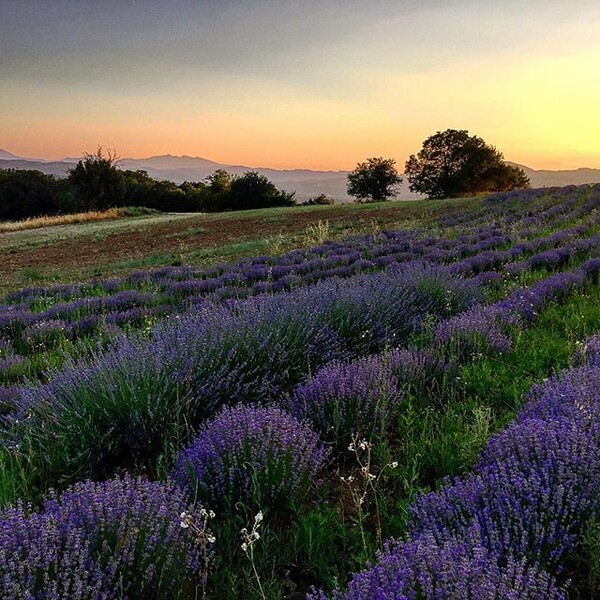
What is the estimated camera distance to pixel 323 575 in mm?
1905

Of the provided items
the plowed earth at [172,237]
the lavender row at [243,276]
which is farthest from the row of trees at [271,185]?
the lavender row at [243,276]

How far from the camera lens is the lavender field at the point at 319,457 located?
5.32ft

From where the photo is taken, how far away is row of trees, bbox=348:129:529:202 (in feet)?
192

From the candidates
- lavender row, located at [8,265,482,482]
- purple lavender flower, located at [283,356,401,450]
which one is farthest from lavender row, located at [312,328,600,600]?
lavender row, located at [8,265,482,482]

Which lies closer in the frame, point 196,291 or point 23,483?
point 23,483

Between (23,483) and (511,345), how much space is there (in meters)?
3.42

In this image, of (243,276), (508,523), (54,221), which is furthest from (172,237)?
(508,523)

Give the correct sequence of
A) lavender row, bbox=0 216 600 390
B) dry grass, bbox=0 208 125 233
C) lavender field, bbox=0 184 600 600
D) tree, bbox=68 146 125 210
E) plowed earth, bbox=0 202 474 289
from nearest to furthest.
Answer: lavender field, bbox=0 184 600 600
lavender row, bbox=0 216 600 390
plowed earth, bbox=0 202 474 289
dry grass, bbox=0 208 125 233
tree, bbox=68 146 125 210

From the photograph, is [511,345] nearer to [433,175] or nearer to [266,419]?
[266,419]

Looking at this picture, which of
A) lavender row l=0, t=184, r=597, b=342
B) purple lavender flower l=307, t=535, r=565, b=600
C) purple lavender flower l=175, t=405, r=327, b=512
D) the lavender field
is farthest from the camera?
lavender row l=0, t=184, r=597, b=342

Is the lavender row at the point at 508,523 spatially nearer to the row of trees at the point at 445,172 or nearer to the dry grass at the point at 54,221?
the dry grass at the point at 54,221

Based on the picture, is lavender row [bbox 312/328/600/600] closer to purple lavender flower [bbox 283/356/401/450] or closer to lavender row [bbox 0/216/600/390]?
purple lavender flower [bbox 283/356/401/450]

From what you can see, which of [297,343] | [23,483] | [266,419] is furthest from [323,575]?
[297,343]

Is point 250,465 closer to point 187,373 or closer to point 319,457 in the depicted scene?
point 319,457
